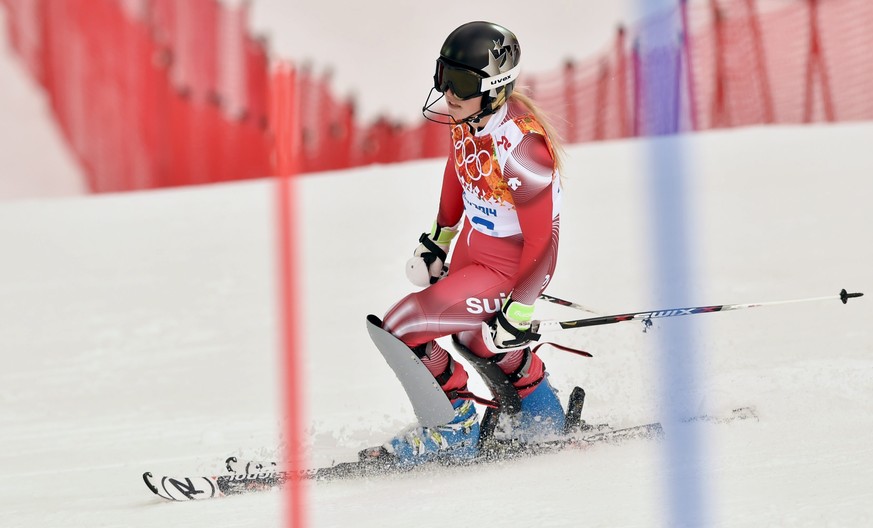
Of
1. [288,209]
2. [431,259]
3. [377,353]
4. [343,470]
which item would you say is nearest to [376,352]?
→ [377,353]

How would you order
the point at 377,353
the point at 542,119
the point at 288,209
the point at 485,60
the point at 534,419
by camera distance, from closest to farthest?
the point at 288,209
the point at 485,60
the point at 542,119
the point at 534,419
the point at 377,353

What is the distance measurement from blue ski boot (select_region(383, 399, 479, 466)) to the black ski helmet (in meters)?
0.95

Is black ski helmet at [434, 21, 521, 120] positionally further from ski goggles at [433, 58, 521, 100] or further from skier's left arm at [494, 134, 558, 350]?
skier's left arm at [494, 134, 558, 350]

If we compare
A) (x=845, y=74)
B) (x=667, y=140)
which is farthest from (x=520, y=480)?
(x=845, y=74)

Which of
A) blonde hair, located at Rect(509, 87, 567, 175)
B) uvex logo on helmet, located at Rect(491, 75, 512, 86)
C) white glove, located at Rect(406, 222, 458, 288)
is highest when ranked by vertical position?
uvex logo on helmet, located at Rect(491, 75, 512, 86)

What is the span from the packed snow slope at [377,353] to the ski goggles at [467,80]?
A: 112 cm

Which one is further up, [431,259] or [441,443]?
[431,259]

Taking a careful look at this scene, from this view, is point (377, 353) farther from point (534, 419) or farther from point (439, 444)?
point (439, 444)

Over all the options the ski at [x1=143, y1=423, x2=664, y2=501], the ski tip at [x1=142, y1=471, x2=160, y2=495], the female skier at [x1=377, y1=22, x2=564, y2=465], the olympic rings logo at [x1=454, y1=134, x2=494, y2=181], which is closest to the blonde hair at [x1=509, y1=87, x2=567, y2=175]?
the female skier at [x1=377, y1=22, x2=564, y2=465]

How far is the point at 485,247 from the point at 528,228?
23 centimetres

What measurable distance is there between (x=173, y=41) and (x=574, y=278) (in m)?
6.36

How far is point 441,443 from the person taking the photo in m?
3.52

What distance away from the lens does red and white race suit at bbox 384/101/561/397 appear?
325 centimetres

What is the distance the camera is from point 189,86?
438 inches
